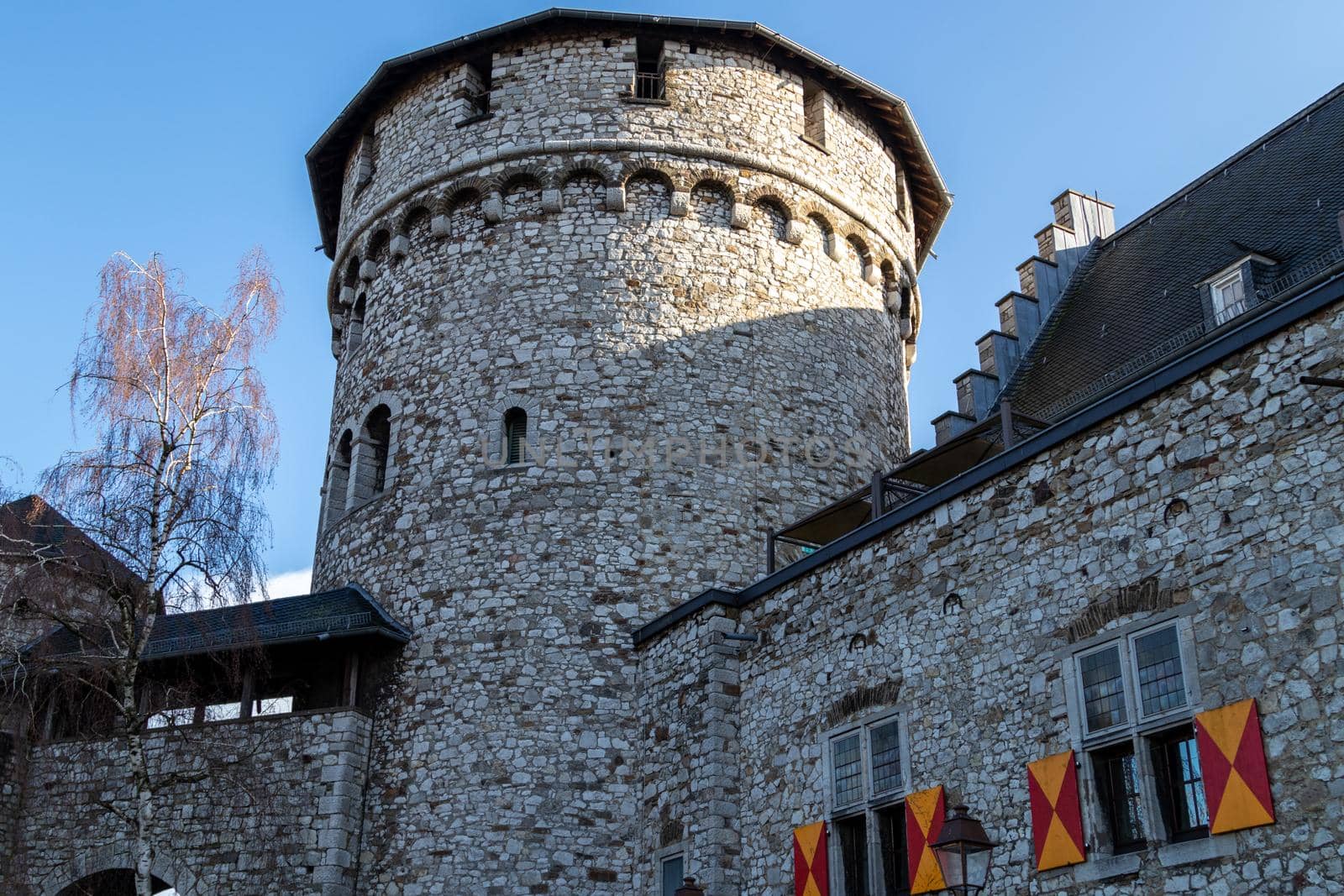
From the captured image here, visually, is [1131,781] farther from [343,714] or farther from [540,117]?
[540,117]

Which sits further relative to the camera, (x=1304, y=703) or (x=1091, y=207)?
(x=1091, y=207)

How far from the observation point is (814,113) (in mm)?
21828

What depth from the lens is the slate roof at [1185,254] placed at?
53.9ft

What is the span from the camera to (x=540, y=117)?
2036 centimetres

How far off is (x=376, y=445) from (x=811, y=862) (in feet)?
30.8

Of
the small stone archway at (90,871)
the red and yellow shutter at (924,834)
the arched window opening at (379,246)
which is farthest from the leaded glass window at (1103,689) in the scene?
the arched window opening at (379,246)

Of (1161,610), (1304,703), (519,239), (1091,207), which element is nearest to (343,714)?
(519,239)

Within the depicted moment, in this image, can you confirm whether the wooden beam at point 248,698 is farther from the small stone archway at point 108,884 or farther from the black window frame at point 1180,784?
the black window frame at point 1180,784

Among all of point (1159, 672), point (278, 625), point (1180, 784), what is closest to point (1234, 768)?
point (1180, 784)

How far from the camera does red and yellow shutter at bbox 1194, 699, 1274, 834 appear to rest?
9.58 meters

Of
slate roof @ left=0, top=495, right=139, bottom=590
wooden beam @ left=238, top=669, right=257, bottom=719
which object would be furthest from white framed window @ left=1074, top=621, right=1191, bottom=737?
wooden beam @ left=238, top=669, right=257, bottom=719

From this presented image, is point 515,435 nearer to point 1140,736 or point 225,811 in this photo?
point 225,811

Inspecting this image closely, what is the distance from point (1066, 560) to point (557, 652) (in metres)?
7.18

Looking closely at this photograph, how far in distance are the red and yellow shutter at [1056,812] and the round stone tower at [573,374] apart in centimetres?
596
